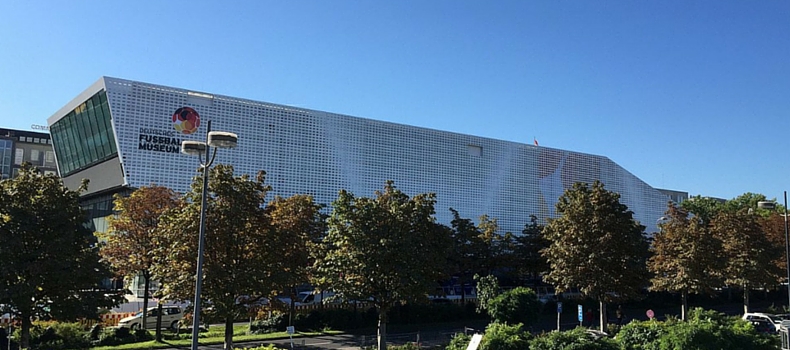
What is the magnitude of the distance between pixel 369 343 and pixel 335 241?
7842mm

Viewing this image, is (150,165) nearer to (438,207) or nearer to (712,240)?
(438,207)

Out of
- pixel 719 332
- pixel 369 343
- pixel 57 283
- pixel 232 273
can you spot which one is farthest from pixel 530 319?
pixel 57 283

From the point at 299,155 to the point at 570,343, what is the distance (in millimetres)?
44104

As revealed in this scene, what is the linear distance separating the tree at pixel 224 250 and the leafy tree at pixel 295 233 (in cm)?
78

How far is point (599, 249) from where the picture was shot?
3275 centimetres

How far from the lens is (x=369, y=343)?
3158cm

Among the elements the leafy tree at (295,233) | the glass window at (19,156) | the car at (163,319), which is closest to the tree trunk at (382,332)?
the leafy tree at (295,233)

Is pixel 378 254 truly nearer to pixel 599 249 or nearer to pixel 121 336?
pixel 599 249

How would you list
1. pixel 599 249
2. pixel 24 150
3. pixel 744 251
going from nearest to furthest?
1. pixel 599 249
2. pixel 744 251
3. pixel 24 150

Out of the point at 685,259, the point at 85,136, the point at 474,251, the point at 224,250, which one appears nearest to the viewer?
the point at 224,250

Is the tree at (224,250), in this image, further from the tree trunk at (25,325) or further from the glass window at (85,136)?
the glass window at (85,136)

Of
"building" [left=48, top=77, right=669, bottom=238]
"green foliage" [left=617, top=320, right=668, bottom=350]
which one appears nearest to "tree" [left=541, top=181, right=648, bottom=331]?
"green foliage" [left=617, top=320, right=668, bottom=350]

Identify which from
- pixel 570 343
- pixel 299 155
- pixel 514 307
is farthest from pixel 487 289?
pixel 299 155

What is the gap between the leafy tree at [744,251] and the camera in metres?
42.8
